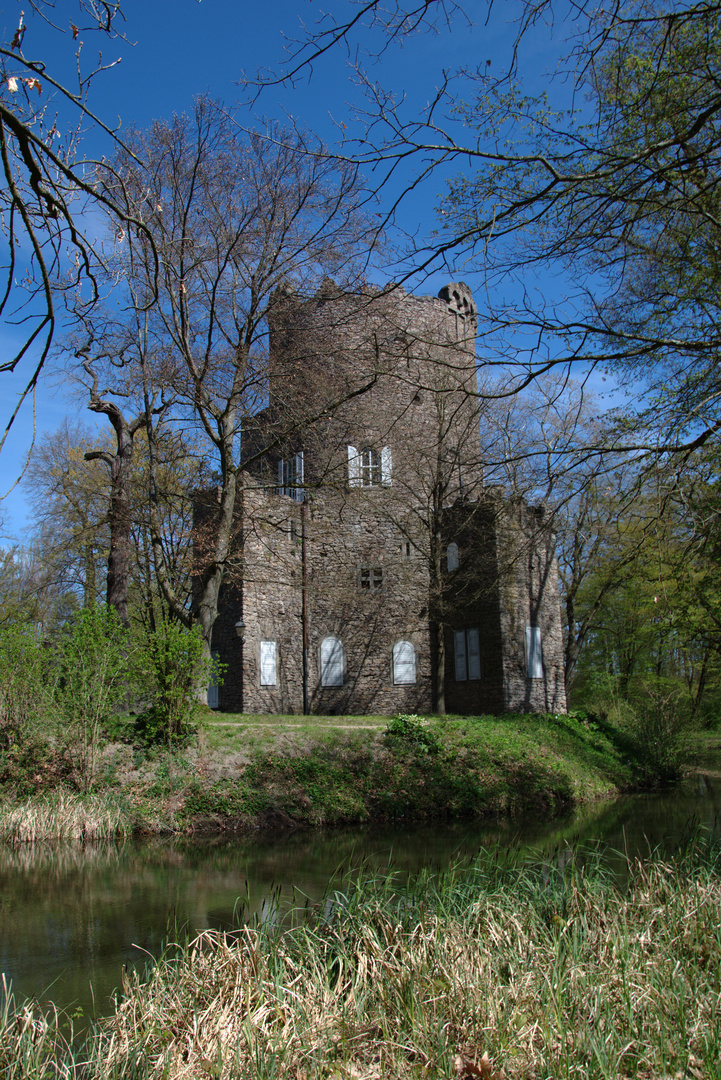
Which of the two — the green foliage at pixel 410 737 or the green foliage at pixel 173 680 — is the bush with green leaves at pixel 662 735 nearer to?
the green foliage at pixel 410 737

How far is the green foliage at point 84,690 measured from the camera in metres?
12.0

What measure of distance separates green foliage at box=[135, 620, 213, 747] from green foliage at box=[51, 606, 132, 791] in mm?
756

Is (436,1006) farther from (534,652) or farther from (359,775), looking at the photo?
(534,652)

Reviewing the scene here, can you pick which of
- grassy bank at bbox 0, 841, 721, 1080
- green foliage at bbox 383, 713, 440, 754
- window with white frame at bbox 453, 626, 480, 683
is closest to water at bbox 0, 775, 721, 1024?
grassy bank at bbox 0, 841, 721, 1080

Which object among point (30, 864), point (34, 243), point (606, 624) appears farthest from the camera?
point (606, 624)

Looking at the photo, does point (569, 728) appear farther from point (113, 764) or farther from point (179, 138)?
point (179, 138)

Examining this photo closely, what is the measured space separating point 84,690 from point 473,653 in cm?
1201

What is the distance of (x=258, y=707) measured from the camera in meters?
20.0

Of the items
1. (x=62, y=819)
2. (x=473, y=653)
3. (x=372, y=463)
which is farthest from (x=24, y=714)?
(x=372, y=463)

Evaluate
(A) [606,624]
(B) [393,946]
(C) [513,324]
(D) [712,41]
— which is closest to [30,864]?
(B) [393,946]

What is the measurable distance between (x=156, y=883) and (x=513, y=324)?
268 inches

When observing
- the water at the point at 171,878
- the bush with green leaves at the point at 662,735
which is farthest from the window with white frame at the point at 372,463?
the water at the point at 171,878

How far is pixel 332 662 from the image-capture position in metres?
21.5

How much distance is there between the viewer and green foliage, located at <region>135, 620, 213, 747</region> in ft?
43.0
